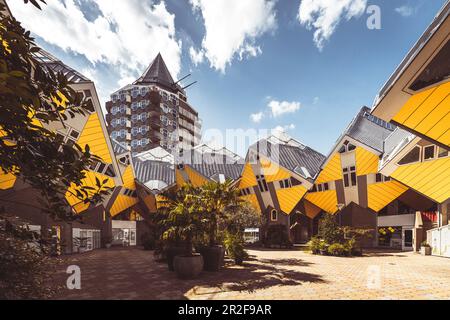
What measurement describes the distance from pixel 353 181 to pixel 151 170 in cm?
2886

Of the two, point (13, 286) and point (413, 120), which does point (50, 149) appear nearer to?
point (13, 286)

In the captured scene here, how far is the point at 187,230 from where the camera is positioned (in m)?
11.7

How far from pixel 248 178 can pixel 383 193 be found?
1608 centimetres

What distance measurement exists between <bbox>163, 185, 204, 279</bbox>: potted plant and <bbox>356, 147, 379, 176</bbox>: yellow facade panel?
2113 centimetres

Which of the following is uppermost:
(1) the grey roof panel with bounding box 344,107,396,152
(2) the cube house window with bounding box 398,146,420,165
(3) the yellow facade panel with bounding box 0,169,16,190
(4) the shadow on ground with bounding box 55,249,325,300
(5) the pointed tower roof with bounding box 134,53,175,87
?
(5) the pointed tower roof with bounding box 134,53,175,87

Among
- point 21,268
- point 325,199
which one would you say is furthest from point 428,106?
point 325,199

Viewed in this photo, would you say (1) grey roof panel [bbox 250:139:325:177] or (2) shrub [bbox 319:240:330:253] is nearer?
(2) shrub [bbox 319:240:330:253]

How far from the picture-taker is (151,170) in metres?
39.5

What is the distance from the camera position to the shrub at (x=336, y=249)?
784 inches

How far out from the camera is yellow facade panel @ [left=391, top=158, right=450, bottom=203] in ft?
62.7

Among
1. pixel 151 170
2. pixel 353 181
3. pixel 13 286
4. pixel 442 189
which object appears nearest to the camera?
pixel 13 286

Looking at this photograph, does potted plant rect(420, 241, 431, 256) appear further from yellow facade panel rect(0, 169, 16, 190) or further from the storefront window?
yellow facade panel rect(0, 169, 16, 190)

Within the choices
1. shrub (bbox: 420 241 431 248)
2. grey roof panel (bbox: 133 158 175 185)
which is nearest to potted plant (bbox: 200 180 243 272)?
shrub (bbox: 420 241 431 248)
